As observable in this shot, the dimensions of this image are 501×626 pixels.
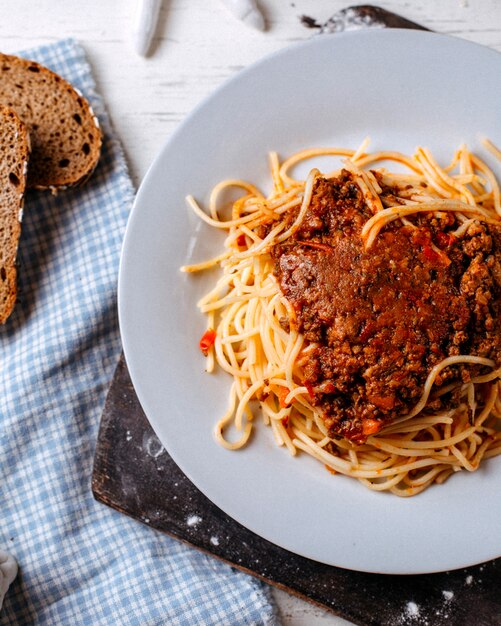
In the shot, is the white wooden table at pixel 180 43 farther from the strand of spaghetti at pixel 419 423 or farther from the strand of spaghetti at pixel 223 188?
the strand of spaghetti at pixel 419 423

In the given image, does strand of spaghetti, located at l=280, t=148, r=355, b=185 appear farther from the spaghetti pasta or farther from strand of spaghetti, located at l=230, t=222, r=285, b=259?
strand of spaghetti, located at l=230, t=222, r=285, b=259

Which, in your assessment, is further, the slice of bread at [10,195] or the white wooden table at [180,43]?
the white wooden table at [180,43]

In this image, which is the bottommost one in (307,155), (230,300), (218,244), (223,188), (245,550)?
(245,550)

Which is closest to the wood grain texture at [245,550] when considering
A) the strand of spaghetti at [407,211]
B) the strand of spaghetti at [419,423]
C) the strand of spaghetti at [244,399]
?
the strand of spaghetti at [244,399]

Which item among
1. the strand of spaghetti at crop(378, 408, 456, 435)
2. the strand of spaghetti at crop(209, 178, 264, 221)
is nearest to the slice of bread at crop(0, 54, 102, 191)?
the strand of spaghetti at crop(209, 178, 264, 221)

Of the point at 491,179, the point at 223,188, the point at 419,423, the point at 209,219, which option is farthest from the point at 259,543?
the point at 491,179

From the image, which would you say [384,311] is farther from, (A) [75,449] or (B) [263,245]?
(A) [75,449]
